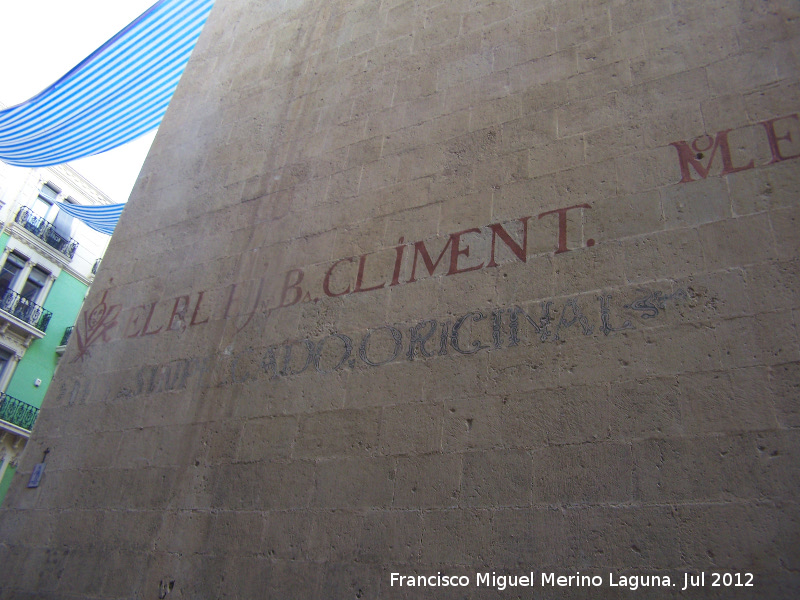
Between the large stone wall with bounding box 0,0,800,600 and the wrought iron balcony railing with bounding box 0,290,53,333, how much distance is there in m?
12.2

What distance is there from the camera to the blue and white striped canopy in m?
8.94

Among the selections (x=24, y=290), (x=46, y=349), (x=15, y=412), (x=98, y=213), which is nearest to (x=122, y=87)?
(x=98, y=213)

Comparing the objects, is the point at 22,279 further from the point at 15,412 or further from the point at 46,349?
the point at 15,412

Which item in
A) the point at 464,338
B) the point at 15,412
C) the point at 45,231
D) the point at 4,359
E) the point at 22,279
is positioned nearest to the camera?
the point at 464,338

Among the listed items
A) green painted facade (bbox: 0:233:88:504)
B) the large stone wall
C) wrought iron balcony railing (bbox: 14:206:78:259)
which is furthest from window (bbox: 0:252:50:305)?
the large stone wall

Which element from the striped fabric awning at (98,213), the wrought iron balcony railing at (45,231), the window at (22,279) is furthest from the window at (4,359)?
the striped fabric awning at (98,213)

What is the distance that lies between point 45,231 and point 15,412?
5.29 metres

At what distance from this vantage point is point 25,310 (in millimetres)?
17453

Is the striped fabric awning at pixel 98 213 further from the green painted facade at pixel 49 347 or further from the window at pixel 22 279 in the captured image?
the window at pixel 22 279

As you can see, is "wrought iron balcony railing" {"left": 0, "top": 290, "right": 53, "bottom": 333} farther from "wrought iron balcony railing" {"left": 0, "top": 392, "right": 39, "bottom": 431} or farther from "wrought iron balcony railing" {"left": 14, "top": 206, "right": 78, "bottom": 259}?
"wrought iron balcony railing" {"left": 0, "top": 392, "right": 39, "bottom": 431}

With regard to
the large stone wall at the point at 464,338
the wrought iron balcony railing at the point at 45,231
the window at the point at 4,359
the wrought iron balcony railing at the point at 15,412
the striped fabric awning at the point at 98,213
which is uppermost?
the wrought iron balcony railing at the point at 45,231

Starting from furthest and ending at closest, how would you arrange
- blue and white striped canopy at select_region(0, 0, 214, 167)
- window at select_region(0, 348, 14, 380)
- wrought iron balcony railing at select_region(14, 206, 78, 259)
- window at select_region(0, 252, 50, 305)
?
wrought iron balcony railing at select_region(14, 206, 78, 259) → window at select_region(0, 252, 50, 305) → window at select_region(0, 348, 14, 380) → blue and white striped canopy at select_region(0, 0, 214, 167)

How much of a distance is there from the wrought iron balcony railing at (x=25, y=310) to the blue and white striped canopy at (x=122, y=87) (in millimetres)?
8990

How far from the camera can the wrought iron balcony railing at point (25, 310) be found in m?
17.1
